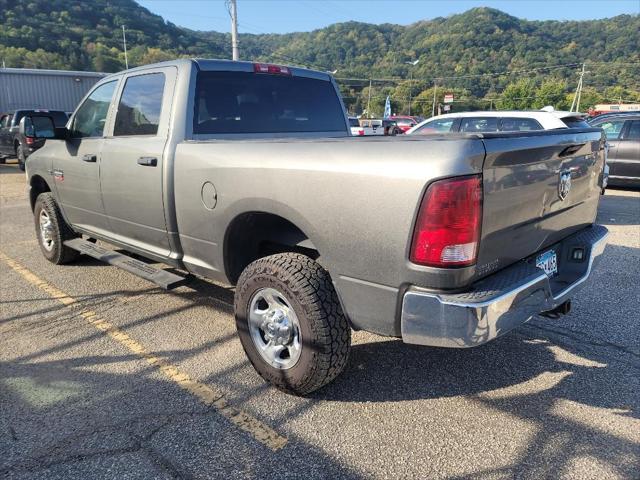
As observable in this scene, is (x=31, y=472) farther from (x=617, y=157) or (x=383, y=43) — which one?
(x=383, y=43)

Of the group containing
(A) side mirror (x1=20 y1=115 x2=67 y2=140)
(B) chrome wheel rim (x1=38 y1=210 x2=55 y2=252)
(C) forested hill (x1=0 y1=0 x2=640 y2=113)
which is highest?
(C) forested hill (x1=0 y1=0 x2=640 y2=113)

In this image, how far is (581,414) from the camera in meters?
2.65

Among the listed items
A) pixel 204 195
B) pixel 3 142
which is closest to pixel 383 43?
pixel 3 142

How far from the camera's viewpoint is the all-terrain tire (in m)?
Answer: 5.06

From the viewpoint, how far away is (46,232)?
17.8ft

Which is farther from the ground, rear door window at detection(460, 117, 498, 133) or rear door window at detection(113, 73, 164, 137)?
rear door window at detection(113, 73, 164, 137)

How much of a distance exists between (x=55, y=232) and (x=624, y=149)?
1067 centimetres

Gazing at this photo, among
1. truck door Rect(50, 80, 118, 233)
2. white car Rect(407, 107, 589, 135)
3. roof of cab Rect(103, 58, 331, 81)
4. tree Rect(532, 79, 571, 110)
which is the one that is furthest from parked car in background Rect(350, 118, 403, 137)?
tree Rect(532, 79, 571, 110)

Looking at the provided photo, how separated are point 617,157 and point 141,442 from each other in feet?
36.5

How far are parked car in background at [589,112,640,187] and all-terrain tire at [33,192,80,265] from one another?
9918mm

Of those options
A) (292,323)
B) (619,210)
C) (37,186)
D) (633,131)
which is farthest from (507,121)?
(37,186)

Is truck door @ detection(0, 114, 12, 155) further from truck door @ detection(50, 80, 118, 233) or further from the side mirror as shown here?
the side mirror

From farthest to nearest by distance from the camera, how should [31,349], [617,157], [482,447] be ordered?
[617,157]
[31,349]
[482,447]

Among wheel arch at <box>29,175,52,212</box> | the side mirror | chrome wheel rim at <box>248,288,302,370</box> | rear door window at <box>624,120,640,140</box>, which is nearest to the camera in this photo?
chrome wheel rim at <box>248,288,302,370</box>
